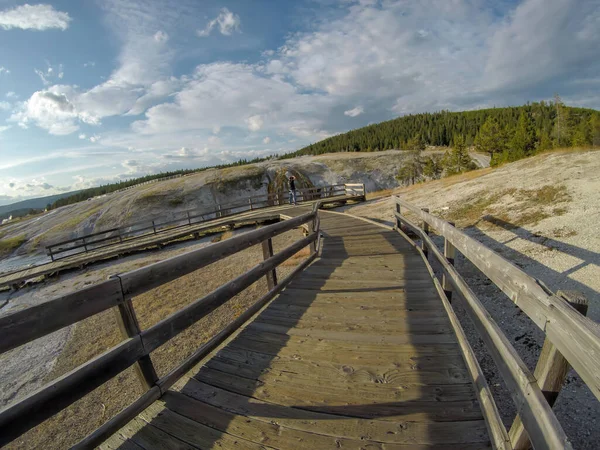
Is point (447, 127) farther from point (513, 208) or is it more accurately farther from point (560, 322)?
point (560, 322)

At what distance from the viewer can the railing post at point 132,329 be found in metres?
2.22

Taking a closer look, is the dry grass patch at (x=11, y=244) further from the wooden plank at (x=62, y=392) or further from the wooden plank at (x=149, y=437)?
the wooden plank at (x=62, y=392)

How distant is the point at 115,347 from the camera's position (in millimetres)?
2102

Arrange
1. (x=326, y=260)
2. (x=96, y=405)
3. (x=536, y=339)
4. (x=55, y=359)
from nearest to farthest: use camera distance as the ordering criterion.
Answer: (x=536, y=339), (x=96, y=405), (x=326, y=260), (x=55, y=359)

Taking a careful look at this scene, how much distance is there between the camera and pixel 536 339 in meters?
4.23

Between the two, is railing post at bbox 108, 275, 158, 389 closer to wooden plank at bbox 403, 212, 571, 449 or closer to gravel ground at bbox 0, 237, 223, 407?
gravel ground at bbox 0, 237, 223, 407

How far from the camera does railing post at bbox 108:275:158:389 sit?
2218 mm

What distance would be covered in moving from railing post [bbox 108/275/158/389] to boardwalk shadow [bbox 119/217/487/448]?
259 mm

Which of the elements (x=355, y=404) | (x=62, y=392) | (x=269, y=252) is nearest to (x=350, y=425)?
(x=355, y=404)

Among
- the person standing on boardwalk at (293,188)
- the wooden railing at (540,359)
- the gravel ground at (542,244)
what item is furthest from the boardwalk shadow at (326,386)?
the person standing on boardwalk at (293,188)

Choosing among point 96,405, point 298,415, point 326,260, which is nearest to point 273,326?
point 298,415

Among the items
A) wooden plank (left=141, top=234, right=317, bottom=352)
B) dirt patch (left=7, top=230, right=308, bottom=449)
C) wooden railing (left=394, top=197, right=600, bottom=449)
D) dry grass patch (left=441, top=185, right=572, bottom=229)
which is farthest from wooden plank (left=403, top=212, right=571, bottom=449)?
dry grass patch (left=441, top=185, right=572, bottom=229)

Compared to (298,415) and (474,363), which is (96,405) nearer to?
(298,415)

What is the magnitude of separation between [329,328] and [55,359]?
8.77m
